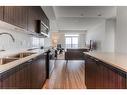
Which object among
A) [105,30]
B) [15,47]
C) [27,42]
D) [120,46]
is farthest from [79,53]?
[15,47]

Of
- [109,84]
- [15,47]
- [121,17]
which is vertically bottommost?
[109,84]

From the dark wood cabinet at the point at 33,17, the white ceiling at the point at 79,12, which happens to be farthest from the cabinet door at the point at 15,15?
the white ceiling at the point at 79,12

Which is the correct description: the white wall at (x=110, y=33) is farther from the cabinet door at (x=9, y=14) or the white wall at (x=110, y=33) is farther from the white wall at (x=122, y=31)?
the cabinet door at (x=9, y=14)

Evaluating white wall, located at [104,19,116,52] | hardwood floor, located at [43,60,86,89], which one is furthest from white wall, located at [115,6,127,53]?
white wall, located at [104,19,116,52]

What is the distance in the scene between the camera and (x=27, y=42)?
4164 mm

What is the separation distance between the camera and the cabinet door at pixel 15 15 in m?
2.02

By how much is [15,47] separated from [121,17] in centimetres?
303

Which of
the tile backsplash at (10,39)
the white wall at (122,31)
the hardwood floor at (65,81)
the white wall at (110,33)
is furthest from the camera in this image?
the white wall at (110,33)

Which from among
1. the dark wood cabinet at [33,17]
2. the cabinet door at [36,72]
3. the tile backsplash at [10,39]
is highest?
the dark wood cabinet at [33,17]

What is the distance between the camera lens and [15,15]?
7.73ft

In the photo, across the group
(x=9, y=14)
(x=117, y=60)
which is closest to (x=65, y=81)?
(x=117, y=60)

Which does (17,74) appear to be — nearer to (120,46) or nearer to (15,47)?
(15,47)

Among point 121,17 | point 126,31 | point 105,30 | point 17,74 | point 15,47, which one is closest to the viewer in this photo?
point 17,74

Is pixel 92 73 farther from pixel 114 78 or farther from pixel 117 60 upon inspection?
pixel 114 78
